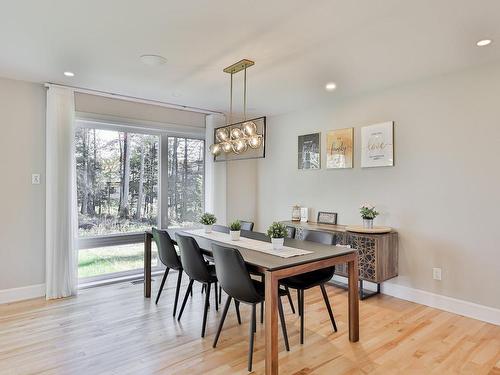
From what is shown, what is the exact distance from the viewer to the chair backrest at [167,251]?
127 inches

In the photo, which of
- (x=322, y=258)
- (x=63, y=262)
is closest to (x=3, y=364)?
(x=63, y=262)

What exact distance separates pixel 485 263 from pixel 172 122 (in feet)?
13.6

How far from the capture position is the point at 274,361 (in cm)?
205

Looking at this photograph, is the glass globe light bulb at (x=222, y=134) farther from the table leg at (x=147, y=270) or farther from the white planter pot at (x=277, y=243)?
the table leg at (x=147, y=270)

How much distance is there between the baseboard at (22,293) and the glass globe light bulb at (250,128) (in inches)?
117

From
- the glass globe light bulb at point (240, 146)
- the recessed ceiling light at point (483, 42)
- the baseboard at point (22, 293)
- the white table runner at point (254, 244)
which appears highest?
the recessed ceiling light at point (483, 42)

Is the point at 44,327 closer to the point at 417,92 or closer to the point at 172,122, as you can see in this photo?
the point at 172,122

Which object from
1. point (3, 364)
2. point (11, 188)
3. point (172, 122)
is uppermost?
point (172, 122)

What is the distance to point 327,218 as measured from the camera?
14.4ft

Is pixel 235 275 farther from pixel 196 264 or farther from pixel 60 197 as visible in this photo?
pixel 60 197

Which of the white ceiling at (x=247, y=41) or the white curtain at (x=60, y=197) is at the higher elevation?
the white ceiling at (x=247, y=41)

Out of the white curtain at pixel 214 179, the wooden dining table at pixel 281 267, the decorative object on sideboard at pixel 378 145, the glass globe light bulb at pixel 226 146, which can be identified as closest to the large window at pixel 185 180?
the white curtain at pixel 214 179

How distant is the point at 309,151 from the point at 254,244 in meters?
2.23

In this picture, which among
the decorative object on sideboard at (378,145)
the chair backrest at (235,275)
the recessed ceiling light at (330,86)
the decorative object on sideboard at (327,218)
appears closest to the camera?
the chair backrest at (235,275)
